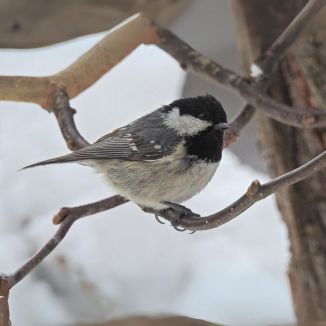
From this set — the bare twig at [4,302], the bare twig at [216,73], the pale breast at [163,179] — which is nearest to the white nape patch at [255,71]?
the bare twig at [216,73]

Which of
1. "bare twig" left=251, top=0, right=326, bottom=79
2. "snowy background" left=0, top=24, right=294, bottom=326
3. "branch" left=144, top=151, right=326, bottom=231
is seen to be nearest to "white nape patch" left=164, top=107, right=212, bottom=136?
"branch" left=144, top=151, right=326, bottom=231

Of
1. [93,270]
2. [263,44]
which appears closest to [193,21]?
[263,44]

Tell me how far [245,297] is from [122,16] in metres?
1.49

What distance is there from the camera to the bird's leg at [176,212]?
2172 millimetres

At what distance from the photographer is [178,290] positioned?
3.22m

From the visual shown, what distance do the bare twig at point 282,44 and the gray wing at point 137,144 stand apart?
0.68m

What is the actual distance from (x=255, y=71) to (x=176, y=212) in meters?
0.97

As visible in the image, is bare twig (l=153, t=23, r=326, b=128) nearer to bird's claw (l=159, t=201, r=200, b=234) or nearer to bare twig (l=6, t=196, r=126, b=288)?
bird's claw (l=159, t=201, r=200, b=234)

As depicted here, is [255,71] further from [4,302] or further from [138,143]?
[4,302]

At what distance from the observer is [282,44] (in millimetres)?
2822

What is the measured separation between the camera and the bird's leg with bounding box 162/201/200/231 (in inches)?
85.5

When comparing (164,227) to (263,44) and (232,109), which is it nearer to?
(232,109)

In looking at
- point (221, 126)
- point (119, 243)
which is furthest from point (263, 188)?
point (119, 243)

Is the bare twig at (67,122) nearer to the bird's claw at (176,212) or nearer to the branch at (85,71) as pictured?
the branch at (85,71)
